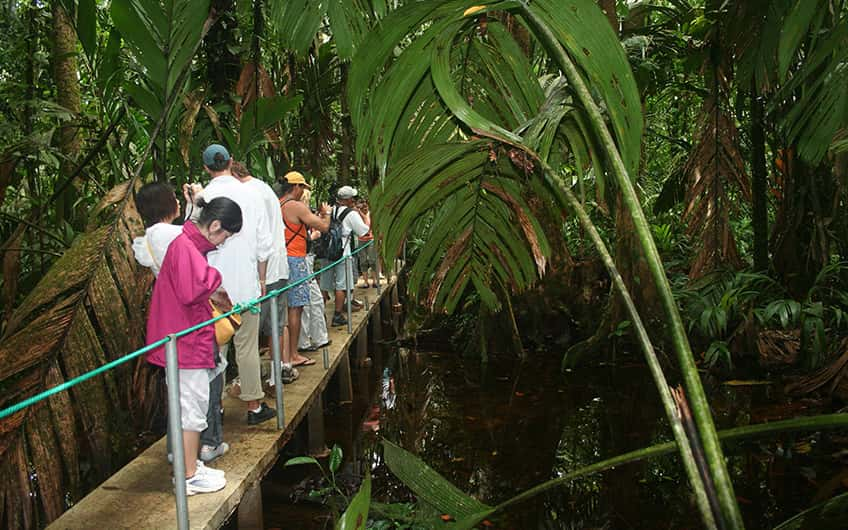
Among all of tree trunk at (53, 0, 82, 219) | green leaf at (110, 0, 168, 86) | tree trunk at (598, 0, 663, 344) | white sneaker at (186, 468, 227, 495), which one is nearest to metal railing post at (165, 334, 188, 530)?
white sneaker at (186, 468, 227, 495)

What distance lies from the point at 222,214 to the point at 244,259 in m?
0.62

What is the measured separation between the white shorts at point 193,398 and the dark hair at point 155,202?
0.67 meters

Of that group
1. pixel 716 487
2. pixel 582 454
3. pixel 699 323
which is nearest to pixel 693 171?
pixel 699 323

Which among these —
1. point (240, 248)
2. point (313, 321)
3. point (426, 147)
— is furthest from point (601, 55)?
point (313, 321)

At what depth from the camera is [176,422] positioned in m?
2.45

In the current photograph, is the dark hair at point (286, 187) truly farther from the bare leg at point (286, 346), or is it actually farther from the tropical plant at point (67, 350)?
the tropical plant at point (67, 350)

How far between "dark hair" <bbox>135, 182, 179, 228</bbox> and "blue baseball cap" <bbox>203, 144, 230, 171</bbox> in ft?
2.16

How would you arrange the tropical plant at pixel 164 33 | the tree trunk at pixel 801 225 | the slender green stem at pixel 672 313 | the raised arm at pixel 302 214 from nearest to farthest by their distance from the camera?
the slender green stem at pixel 672 313, the tropical plant at pixel 164 33, the raised arm at pixel 302 214, the tree trunk at pixel 801 225

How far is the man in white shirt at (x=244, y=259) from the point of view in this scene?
3750 mm

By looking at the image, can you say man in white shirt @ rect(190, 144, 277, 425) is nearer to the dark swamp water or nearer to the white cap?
the dark swamp water

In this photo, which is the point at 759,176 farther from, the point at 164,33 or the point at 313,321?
the point at 164,33

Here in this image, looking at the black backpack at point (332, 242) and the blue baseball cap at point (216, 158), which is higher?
the blue baseball cap at point (216, 158)

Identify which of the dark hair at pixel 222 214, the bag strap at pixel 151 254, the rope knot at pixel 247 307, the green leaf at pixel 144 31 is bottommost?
the rope knot at pixel 247 307

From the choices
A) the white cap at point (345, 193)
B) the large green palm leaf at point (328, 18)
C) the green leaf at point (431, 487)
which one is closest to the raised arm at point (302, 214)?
the white cap at point (345, 193)
